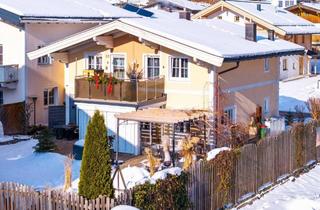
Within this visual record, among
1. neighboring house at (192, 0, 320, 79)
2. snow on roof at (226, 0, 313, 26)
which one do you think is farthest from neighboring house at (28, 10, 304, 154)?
snow on roof at (226, 0, 313, 26)

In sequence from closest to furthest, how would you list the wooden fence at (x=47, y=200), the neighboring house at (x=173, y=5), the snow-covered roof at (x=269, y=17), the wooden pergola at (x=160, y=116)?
the wooden fence at (x=47, y=200), the wooden pergola at (x=160, y=116), the snow-covered roof at (x=269, y=17), the neighboring house at (x=173, y=5)

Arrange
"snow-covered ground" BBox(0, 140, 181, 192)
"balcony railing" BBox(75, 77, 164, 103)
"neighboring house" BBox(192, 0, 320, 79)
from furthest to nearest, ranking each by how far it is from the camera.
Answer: "neighboring house" BBox(192, 0, 320, 79) < "balcony railing" BBox(75, 77, 164, 103) < "snow-covered ground" BBox(0, 140, 181, 192)

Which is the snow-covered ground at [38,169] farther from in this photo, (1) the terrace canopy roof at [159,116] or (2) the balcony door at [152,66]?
(2) the balcony door at [152,66]

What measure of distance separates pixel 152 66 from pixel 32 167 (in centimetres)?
736

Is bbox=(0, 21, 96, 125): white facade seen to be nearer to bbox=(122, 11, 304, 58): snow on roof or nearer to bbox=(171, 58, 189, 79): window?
bbox=(122, 11, 304, 58): snow on roof

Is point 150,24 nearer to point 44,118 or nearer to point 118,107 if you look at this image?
point 118,107

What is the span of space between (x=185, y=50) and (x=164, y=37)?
1031 millimetres

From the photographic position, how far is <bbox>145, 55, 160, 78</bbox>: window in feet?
84.7

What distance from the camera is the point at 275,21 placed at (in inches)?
2031

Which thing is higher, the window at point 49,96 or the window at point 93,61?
the window at point 93,61

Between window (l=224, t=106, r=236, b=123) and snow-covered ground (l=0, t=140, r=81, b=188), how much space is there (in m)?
6.87

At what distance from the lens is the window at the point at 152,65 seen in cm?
2581

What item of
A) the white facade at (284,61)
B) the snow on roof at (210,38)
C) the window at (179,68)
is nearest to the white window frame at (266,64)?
the snow on roof at (210,38)

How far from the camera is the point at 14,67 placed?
97.6 ft
